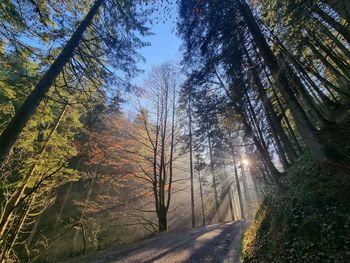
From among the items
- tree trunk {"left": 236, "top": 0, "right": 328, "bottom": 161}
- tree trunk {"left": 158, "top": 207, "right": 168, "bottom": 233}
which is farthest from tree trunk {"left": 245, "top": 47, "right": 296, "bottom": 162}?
tree trunk {"left": 158, "top": 207, "right": 168, "bottom": 233}

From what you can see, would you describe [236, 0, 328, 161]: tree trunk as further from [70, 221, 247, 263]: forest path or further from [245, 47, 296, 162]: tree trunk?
[70, 221, 247, 263]: forest path

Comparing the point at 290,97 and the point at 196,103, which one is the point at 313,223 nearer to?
the point at 290,97

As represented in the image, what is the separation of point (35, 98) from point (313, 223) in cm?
672

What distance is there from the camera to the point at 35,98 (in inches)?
206

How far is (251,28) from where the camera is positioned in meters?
7.15

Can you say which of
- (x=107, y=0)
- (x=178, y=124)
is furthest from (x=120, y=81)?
(x=178, y=124)

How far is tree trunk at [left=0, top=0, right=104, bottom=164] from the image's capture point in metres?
4.66

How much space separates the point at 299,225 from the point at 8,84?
771cm

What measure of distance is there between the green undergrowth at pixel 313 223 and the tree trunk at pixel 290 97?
447 millimetres

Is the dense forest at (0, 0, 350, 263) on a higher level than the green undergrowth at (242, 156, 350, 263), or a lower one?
higher

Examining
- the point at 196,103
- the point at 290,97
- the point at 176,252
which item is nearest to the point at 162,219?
the point at 176,252

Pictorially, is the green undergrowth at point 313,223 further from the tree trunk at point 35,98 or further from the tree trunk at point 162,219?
the tree trunk at point 162,219

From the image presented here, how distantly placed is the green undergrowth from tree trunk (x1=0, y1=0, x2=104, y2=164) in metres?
6.21

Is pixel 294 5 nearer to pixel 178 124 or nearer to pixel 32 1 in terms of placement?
pixel 32 1
